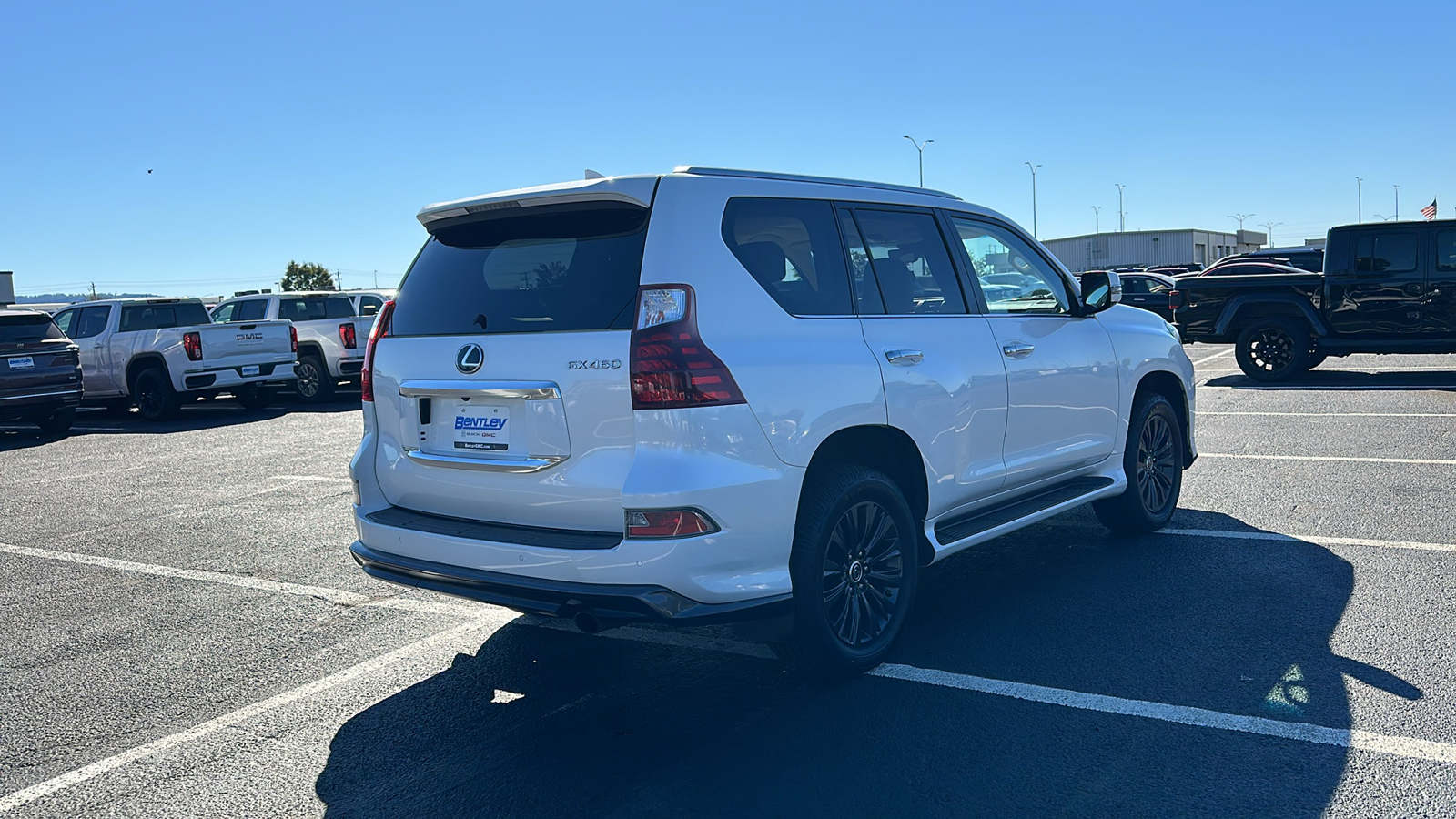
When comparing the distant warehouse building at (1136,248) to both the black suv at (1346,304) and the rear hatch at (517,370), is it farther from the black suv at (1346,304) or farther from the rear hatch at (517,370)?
the rear hatch at (517,370)

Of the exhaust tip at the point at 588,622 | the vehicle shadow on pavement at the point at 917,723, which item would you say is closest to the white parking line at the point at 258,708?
the vehicle shadow on pavement at the point at 917,723

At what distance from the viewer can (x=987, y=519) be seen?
17.0 ft

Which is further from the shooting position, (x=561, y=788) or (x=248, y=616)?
(x=248, y=616)

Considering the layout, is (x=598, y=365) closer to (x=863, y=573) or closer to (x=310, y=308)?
(x=863, y=573)

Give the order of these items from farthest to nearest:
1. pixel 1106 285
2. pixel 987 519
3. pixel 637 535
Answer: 1. pixel 1106 285
2. pixel 987 519
3. pixel 637 535

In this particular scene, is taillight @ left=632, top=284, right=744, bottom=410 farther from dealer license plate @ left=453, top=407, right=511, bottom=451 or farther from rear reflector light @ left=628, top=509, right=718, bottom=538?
dealer license plate @ left=453, top=407, right=511, bottom=451

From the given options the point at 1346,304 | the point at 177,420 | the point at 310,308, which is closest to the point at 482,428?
the point at 1346,304

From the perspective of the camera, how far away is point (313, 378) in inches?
755

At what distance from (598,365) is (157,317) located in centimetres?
1658

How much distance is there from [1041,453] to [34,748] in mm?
4344

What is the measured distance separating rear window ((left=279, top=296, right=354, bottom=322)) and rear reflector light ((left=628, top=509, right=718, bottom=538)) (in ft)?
55.7

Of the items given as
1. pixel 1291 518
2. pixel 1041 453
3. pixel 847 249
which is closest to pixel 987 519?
pixel 1041 453

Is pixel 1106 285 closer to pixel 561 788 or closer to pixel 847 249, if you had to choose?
pixel 847 249

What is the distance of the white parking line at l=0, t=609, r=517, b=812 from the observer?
3.73 meters
